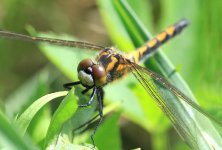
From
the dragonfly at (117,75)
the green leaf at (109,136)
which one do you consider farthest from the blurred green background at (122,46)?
the green leaf at (109,136)

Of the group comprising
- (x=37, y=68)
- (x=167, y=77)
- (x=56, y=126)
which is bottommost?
(x=56, y=126)

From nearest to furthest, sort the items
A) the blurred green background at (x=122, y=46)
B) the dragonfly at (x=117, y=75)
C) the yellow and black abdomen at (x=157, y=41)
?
the dragonfly at (x=117, y=75), the yellow and black abdomen at (x=157, y=41), the blurred green background at (x=122, y=46)

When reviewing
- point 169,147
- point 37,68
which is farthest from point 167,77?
point 37,68

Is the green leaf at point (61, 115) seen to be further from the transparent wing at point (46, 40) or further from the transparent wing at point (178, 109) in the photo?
the transparent wing at point (46, 40)

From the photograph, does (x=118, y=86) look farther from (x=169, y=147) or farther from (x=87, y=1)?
(x=87, y=1)

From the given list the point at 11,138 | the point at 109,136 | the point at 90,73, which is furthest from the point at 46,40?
the point at 11,138

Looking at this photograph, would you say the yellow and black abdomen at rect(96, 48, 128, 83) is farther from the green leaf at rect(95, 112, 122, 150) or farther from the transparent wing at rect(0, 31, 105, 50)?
the green leaf at rect(95, 112, 122, 150)

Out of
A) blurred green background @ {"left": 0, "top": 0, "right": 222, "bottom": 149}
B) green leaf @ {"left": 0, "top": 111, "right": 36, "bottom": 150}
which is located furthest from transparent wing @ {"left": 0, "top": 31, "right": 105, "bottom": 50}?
green leaf @ {"left": 0, "top": 111, "right": 36, "bottom": 150}
